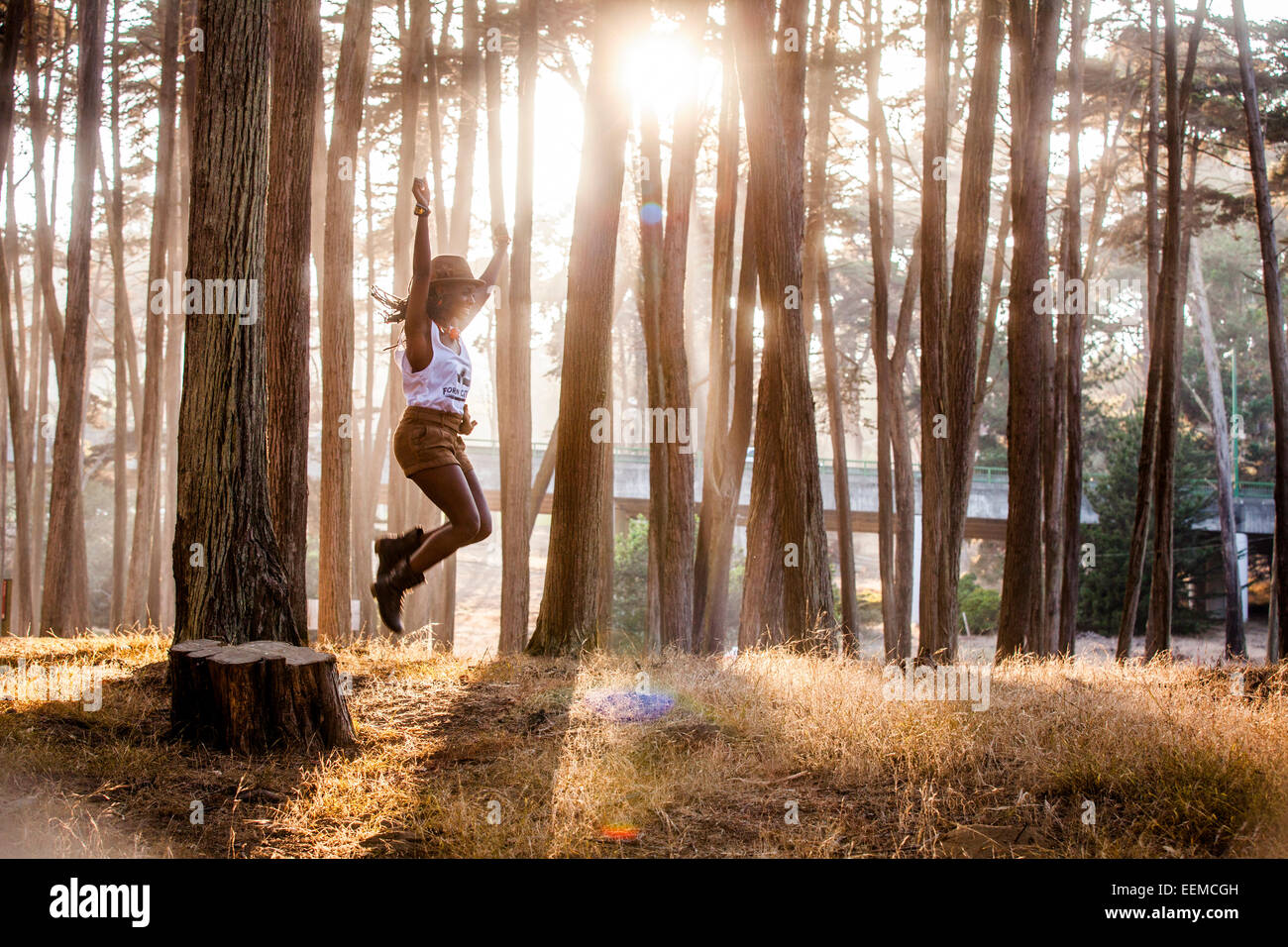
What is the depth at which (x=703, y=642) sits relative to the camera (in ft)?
42.7

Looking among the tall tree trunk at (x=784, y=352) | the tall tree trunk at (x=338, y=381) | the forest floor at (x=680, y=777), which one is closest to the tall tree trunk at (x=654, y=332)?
the tall tree trunk at (x=784, y=352)

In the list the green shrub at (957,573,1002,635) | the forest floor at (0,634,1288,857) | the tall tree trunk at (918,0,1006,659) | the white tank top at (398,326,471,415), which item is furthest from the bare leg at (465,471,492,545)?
the green shrub at (957,573,1002,635)

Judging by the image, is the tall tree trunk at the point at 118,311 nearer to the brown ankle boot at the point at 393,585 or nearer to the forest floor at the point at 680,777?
the brown ankle boot at the point at 393,585

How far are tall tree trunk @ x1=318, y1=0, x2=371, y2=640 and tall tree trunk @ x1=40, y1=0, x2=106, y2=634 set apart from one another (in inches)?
162

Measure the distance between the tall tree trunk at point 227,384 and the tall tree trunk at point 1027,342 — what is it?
26.9 feet

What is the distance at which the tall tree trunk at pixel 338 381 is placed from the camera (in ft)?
33.3

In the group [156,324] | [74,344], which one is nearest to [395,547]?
[74,344]

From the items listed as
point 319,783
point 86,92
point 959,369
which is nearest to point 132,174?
point 86,92

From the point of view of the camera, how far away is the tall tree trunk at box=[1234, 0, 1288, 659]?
1312 centimetres

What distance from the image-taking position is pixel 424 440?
242 inches

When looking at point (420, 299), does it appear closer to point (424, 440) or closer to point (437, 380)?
point (437, 380)

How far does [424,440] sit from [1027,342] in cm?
797

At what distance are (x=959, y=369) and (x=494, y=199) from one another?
6606mm
